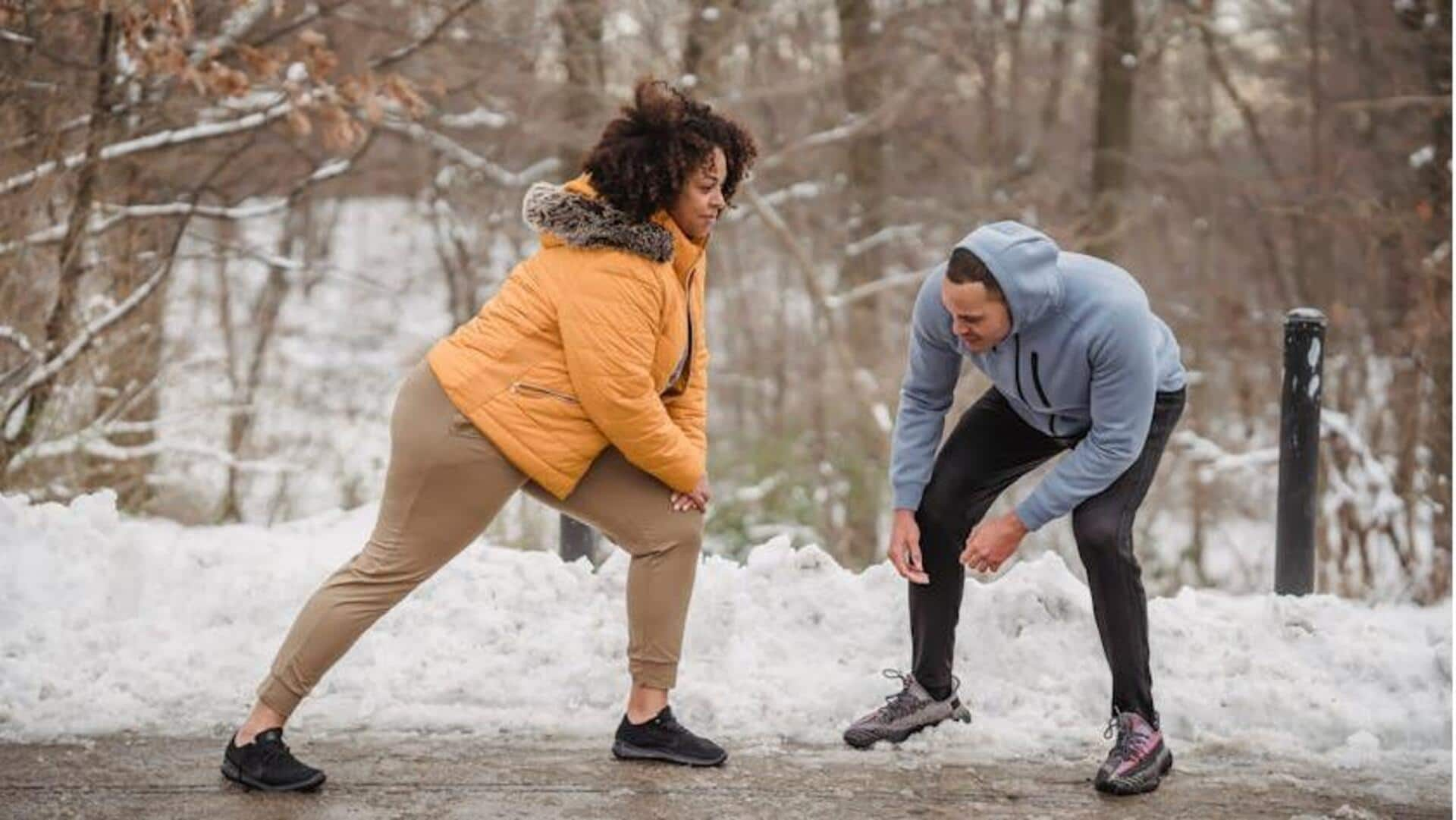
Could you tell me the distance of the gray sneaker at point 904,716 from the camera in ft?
15.9

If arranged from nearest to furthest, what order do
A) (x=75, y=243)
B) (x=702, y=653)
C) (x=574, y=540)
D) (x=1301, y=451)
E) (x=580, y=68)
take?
(x=702, y=653), (x=1301, y=451), (x=574, y=540), (x=75, y=243), (x=580, y=68)

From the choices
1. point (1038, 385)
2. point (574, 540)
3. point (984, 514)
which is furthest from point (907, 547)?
point (574, 540)

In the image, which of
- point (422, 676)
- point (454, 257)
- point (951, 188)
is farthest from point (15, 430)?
point (951, 188)

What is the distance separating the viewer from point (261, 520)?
11.3 meters

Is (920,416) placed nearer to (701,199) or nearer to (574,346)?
(701,199)

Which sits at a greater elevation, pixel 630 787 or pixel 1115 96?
pixel 1115 96

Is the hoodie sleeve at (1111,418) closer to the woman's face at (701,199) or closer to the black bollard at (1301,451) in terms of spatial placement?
the woman's face at (701,199)

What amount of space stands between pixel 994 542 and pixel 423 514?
1.44m

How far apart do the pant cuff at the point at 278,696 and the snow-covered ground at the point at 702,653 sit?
27.3 inches

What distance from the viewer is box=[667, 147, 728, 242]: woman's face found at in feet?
14.2

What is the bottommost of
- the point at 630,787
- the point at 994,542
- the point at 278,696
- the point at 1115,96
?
the point at 630,787

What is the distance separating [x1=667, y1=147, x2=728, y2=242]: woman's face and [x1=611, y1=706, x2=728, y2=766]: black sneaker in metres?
1.32

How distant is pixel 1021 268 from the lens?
4262 millimetres

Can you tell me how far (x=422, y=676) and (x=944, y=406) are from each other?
180 centimetres
